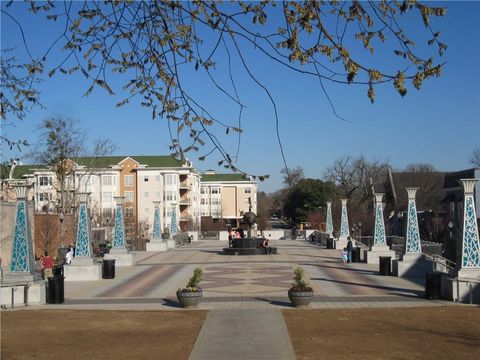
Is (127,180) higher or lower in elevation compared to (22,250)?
higher

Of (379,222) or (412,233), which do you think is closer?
(412,233)

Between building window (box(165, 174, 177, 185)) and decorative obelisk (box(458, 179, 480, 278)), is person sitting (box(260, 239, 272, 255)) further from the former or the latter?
building window (box(165, 174, 177, 185))

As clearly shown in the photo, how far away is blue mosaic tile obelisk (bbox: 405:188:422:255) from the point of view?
26.8 meters

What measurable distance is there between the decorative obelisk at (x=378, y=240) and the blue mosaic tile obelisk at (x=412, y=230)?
6407 mm

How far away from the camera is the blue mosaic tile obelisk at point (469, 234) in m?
19.2

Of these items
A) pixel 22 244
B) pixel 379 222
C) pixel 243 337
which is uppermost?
pixel 379 222

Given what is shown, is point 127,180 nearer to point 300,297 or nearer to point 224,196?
point 224,196

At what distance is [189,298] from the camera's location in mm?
18141

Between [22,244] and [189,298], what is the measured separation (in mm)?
5802

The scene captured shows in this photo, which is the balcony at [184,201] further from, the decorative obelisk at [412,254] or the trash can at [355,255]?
the decorative obelisk at [412,254]

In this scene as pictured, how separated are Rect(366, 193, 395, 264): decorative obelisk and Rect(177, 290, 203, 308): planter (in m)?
17.6

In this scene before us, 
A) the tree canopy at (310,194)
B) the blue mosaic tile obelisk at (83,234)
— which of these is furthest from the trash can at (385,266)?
the tree canopy at (310,194)

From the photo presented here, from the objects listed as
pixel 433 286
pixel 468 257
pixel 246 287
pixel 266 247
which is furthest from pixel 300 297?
pixel 266 247

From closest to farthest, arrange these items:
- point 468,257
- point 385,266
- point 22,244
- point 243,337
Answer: point 243,337, point 468,257, point 22,244, point 385,266
